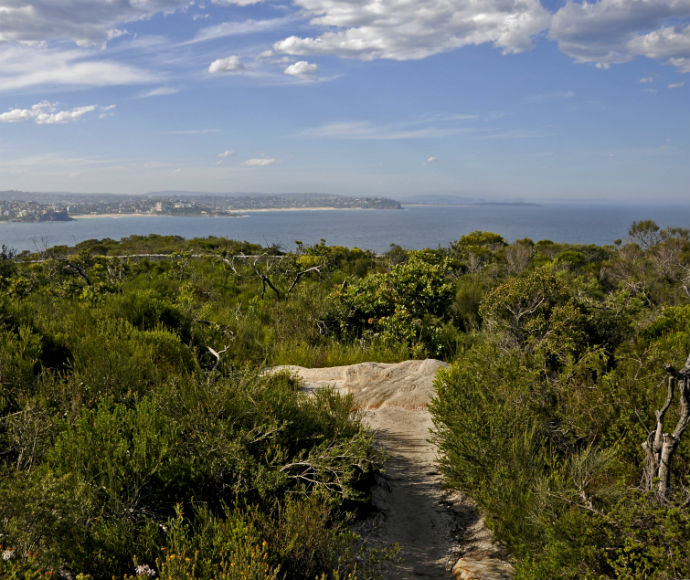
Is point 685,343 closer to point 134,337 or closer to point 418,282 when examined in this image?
point 418,282

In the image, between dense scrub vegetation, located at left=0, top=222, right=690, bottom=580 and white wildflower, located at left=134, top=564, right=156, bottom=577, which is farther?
dense scrub vegetation, located at left=0, top=222, right=690, bottom=580

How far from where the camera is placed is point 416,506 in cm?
461

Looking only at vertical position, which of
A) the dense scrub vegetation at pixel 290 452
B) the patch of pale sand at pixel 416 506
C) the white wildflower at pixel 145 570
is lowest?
the patch of pale sand at pixel 416 506

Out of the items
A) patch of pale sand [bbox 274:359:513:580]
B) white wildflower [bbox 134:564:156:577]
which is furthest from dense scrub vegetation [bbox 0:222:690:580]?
patch of pale sand [bbox 274:359:513:580]

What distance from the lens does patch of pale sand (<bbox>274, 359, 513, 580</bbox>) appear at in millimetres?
3745

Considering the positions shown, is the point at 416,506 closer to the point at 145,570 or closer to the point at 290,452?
the point at 290,452

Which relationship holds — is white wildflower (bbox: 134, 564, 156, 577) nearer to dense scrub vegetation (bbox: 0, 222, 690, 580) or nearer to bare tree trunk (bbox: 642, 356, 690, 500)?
dense scrub vegetation (bbox: 0, 222, 690, 580)

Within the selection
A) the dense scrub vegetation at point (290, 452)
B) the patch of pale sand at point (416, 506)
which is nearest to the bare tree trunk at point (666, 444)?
the dense scrub vegetation at point (290, 452)

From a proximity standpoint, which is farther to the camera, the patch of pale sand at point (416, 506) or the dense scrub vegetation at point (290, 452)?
the patch of pale sand at point (416, 506)

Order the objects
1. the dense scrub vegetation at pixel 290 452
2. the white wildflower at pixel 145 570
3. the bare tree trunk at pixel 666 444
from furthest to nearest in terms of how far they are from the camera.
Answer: the bare tree trunk at pixel 666 444 → the dense scrub vegetation at pixel 290 452 → the white wildflower at pixel 145 570

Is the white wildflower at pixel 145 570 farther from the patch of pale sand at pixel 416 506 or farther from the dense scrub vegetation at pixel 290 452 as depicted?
the patch of pale sand at pixel 416 506

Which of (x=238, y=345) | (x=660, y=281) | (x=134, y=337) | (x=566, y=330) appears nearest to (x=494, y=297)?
(x=566, y=330)

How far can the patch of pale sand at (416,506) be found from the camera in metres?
3.75

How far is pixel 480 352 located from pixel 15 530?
14.6 ft
